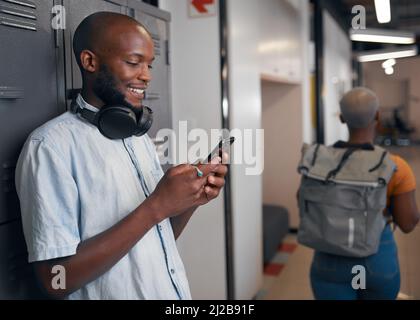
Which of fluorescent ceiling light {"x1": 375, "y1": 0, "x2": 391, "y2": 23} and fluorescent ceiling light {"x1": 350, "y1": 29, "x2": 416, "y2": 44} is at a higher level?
fluorescent ceiling light {"x1": 375, "y1": 0, "x2": 391, "y2": 23}

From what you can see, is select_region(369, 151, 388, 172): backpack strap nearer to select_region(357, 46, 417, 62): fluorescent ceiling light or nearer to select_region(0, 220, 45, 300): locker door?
select_region(357, 46, 417, 62): fluorescent ceiling light

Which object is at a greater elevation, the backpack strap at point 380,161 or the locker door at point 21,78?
the locker door at point 21,78

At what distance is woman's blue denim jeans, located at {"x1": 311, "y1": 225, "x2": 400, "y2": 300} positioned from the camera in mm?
868

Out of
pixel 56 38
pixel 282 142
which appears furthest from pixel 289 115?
pixel 56 38

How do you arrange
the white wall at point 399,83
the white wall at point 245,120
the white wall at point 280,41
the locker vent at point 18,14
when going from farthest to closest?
the white wall at point 280,41 → the white wall at point 245,120 → the white wall at point 399,83 → the locker vent at point 18,14

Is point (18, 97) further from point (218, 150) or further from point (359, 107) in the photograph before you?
point (359, 107)

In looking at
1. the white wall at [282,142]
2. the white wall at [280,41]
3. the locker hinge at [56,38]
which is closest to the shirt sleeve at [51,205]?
the locker hinge at [56,38]

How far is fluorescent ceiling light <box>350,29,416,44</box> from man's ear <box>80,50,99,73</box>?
1.79 feet

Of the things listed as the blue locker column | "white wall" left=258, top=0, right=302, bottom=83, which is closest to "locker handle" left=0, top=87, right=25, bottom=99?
the blue locker column

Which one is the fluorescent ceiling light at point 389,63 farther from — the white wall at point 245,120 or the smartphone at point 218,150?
the white wall at point 245,120

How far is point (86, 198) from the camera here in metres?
0.57

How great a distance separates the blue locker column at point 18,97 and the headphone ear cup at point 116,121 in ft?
0.56

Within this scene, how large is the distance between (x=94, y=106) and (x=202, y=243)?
3.18ft

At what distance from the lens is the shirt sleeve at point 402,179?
3.32ft
